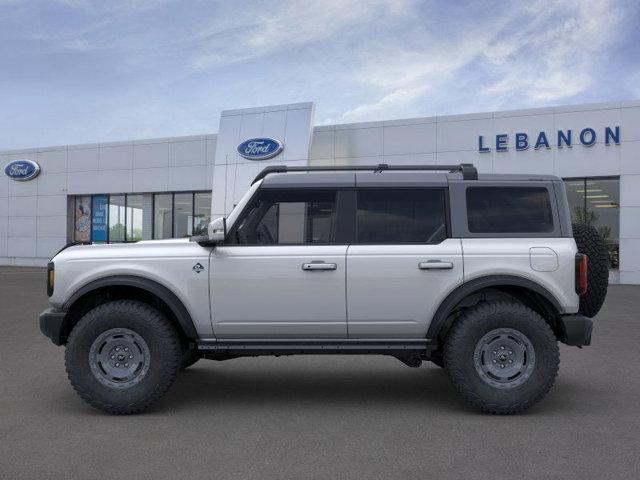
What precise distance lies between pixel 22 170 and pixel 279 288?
31.2m

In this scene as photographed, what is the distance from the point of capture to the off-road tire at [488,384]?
517cm

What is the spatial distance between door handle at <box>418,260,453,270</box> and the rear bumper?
1.05 meters

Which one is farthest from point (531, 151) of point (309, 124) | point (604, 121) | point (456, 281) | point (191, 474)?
point (191, 474)

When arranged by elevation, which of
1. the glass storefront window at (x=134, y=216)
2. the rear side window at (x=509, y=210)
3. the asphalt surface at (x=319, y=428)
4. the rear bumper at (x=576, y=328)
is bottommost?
the asphalt surface at (x=319, y=428)

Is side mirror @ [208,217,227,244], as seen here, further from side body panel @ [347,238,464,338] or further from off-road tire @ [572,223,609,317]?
off-road tire @ [572,223,609,317]

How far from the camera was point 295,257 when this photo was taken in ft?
17.5

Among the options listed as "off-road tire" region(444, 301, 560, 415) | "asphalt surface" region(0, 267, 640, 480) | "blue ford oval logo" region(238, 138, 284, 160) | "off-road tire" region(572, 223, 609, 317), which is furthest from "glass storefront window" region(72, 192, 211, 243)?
"off-road tire" region(444, 301, 560, 415)

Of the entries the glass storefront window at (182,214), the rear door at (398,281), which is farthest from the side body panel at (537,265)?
the glass storefront window at (182,214)

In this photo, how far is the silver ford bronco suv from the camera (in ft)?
17.2

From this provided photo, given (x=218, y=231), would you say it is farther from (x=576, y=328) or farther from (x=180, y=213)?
(x=180, y=213)

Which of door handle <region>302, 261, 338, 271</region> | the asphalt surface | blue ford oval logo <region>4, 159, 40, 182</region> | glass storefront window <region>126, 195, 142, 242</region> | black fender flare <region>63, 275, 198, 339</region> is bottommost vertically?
the asphalt surface

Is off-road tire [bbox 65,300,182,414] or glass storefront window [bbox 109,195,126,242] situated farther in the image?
glass storefront window [bbox 109,195,126,242]

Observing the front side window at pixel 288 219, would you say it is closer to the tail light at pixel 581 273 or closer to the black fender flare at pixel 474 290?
the black fender flare at pixel 474 290

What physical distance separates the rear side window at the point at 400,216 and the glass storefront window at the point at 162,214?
2570 cm
